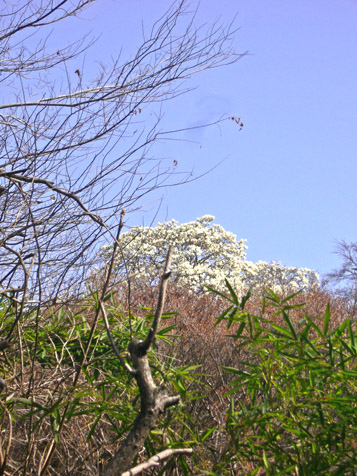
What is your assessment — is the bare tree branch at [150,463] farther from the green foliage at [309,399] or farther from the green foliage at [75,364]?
the green foliage at [75,364]

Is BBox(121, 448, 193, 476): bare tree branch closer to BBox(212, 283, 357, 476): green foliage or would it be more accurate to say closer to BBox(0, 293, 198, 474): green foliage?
BBox(212, 283, 357, 476): green foliage

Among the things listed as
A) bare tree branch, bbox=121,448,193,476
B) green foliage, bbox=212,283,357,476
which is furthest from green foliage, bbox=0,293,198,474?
bare tree branch, bbox=121,448,193,476

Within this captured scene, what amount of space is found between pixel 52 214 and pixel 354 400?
240cm

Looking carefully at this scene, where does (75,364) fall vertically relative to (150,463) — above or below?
above

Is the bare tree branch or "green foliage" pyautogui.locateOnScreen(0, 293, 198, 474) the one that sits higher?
"green foliage" pyautogui.locateOnScreen(0, 293, 198, 474)

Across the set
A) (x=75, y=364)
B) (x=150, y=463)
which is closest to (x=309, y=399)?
(x=150, y=463)

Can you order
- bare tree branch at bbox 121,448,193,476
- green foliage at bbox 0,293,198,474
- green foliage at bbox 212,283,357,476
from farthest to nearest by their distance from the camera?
1. green foliage at bbox 0,293,198,474
2. green foliage at bbox 212,283,357,476
3. bare tree branch at bbox 121,448,193,476

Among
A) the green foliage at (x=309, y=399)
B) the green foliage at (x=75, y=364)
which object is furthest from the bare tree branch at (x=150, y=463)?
the green foliage at (x=75, y=364)

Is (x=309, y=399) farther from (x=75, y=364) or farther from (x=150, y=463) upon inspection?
(x=75, y=364)

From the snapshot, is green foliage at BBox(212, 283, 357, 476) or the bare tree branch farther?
green foliage at BBox(212, 283, 357, 476)

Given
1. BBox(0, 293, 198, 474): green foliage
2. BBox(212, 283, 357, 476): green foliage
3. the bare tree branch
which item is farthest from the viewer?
BBox(0, 293, 198, 474): green foliage

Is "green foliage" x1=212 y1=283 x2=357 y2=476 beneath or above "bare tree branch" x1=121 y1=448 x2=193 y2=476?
above

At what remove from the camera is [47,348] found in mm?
2260

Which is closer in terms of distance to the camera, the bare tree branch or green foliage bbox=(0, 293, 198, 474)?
the bare tree branch
